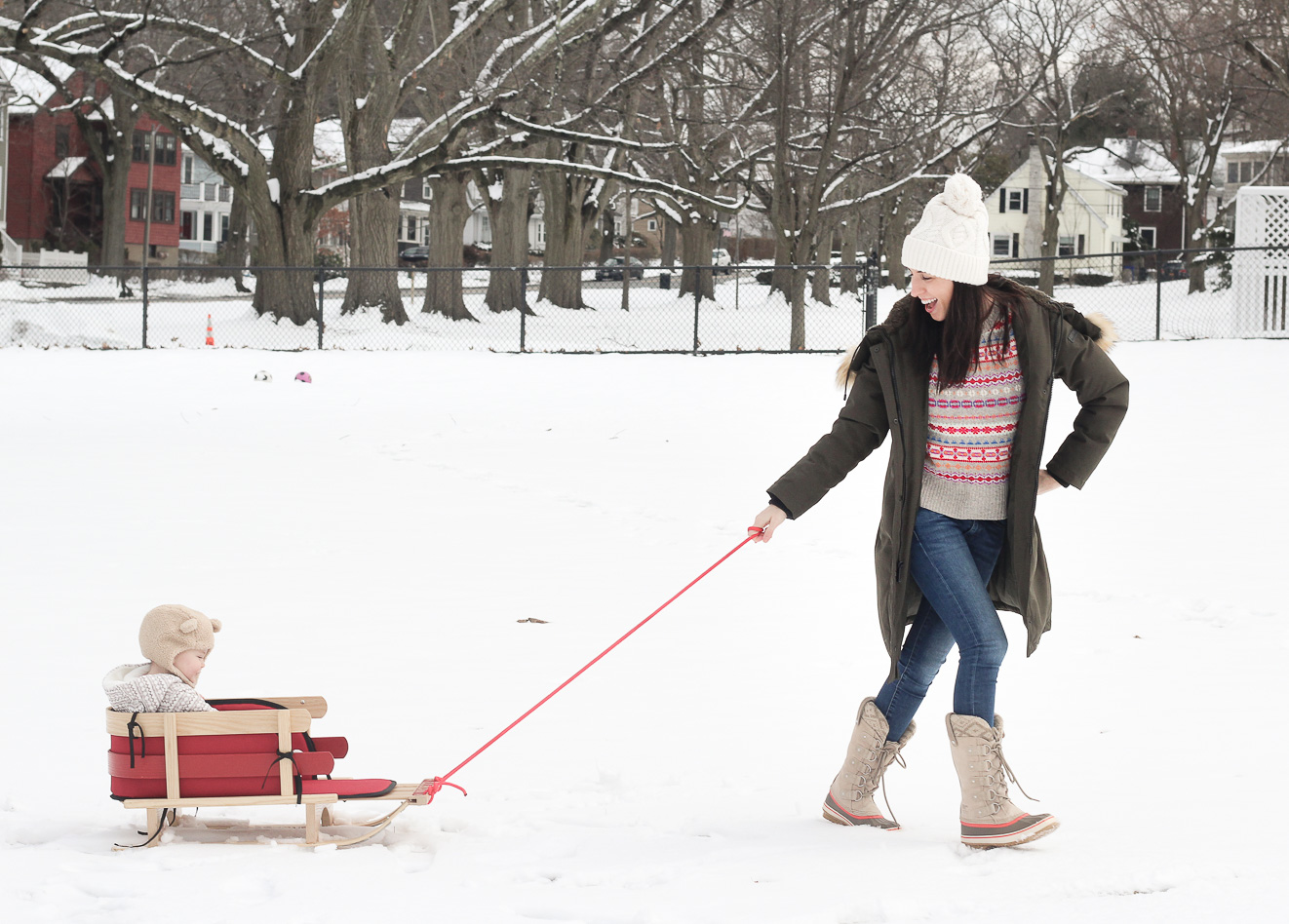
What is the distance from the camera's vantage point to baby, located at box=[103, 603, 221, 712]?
3977 mm

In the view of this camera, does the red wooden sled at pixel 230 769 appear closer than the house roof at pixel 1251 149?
Yes

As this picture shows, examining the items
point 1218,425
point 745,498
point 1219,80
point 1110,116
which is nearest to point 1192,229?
point 1219,80

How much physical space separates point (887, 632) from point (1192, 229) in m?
47.2

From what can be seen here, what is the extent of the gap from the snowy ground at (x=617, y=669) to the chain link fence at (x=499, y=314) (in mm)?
8783

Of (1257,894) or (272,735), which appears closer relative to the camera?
(1257,894)

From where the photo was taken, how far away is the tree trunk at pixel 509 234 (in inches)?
1241

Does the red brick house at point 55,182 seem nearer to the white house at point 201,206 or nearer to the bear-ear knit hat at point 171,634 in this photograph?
the white house at point 201,206

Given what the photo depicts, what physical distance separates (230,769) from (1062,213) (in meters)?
73.1

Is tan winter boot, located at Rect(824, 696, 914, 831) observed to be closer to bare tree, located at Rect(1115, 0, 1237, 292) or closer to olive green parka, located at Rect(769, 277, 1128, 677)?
olive green parka, located at Rect(769, 277, 1128, 677)

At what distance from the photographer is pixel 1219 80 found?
41938mm

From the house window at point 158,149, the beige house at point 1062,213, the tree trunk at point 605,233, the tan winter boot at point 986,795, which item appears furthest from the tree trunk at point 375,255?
the beige house at point 1062,213

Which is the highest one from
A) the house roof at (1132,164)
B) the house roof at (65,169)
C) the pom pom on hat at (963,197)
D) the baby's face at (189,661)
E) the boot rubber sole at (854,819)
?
the house roof at (1132,164)

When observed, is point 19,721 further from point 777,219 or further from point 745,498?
point 777,219

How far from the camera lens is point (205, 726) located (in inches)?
154
